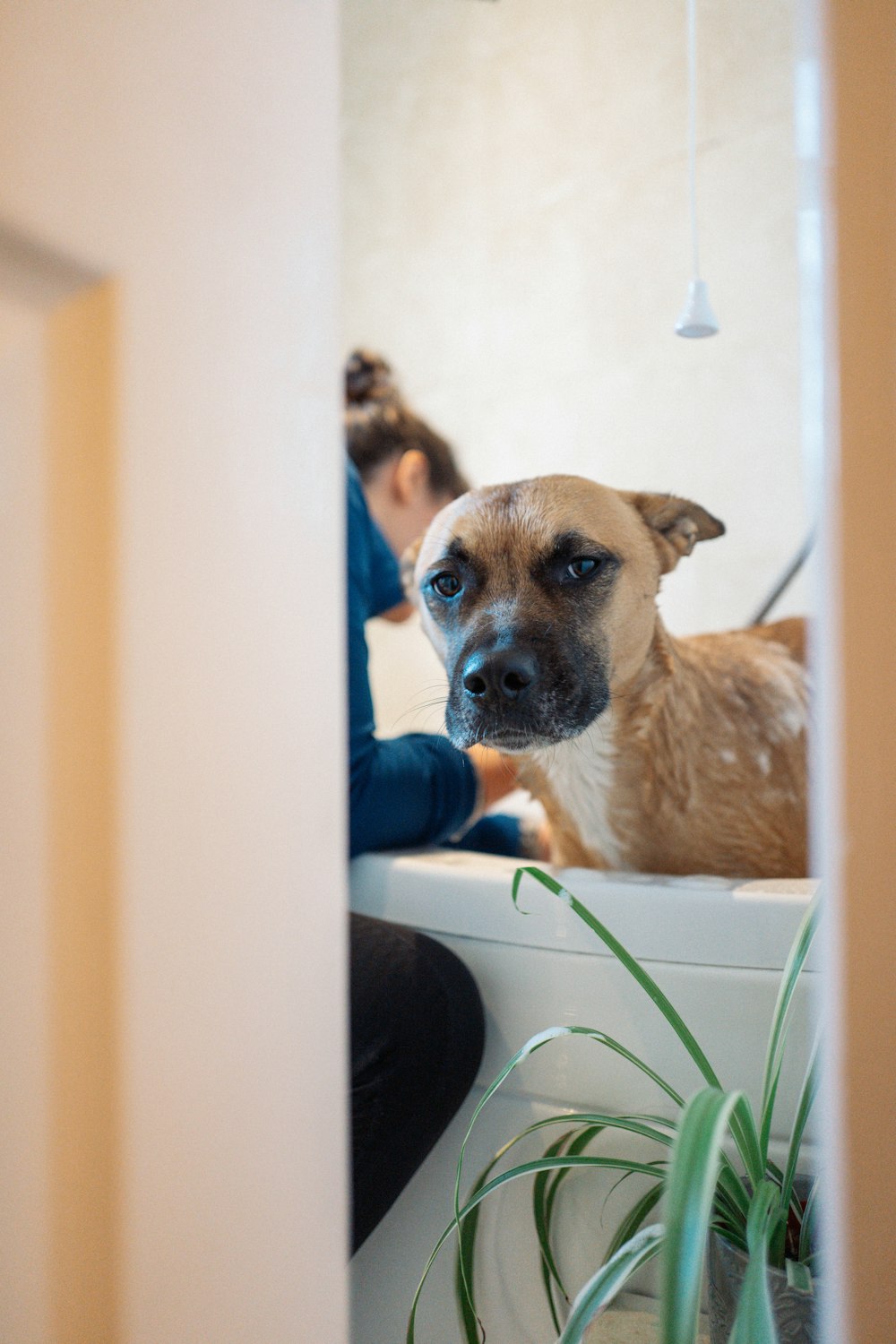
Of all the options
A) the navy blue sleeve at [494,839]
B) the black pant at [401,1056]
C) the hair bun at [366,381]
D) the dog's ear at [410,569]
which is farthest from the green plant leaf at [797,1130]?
the hair bun at [366,381]

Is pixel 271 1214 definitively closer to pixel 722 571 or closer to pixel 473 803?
Result: pixel 473 803

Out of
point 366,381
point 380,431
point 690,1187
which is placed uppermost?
point 366,381

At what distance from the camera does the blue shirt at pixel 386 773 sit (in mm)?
877

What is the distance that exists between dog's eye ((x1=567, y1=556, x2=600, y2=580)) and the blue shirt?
0.22m

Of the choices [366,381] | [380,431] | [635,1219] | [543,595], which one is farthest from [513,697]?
[366,381]

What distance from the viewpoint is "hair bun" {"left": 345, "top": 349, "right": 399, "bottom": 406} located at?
1432 mm

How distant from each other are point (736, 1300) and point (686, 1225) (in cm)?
32

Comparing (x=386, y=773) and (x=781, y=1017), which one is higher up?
(x=386, y=773)

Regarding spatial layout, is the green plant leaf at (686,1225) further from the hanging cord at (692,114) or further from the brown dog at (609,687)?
the hanging cord at (692,114)

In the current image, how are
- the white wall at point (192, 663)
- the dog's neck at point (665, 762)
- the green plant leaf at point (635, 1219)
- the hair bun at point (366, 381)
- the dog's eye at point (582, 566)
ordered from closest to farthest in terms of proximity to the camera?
the white wall at point (192, 663)
the green plant leaf at point (635, 1219)
the dog's eye at point (582, 566)
the dog's neck at point (665, 762)
the hair bun at point (366, 381)

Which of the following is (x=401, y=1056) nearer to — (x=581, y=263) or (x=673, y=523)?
(x=673, y=523)

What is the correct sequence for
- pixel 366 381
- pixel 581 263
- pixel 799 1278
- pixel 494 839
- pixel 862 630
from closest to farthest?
pixel 862 630, pixel 799 1278, pixel 494 839, pixel 366 381, pixel 581 263

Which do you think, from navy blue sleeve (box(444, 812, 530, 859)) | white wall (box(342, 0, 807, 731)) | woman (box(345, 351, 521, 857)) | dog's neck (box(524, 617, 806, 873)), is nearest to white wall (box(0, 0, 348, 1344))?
woman (box(345, 351, 521, 857))

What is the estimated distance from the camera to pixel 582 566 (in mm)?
782
